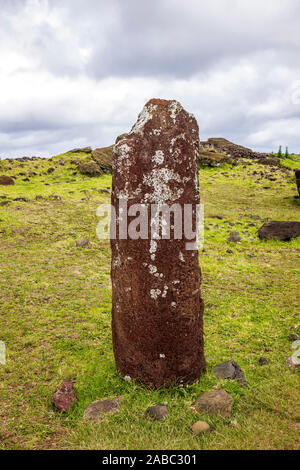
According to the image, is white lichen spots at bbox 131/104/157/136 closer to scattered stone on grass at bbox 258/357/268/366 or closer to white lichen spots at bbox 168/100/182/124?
white lichen spots at bbox 168/100/182/124

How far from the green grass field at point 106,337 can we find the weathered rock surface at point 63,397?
4.5 inches

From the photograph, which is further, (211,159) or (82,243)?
(211,159)

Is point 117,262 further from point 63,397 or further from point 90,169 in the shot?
point 90,169

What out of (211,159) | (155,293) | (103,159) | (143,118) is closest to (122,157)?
(143,118)

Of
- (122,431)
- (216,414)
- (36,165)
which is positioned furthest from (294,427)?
(36,165)

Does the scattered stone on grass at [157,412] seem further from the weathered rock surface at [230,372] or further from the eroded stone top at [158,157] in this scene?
the eroded stone top at [158,157]

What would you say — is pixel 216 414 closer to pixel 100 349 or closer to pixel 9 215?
pixel 100 349

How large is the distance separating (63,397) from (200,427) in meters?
2.41

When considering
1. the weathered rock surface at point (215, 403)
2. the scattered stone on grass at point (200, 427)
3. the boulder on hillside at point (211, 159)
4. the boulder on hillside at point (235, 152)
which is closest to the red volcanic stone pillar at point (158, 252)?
the weathered rock surface at point (215, 403)

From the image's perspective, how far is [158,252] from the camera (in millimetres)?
5914

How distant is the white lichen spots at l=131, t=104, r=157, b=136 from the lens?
6.01m

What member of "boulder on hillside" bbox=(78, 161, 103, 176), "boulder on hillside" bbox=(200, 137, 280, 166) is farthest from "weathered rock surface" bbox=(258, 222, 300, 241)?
"boulder on hillside" bbox=(200, 137, 280, 166)

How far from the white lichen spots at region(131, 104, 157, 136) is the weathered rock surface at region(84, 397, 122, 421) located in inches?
180

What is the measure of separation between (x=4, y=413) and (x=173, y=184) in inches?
191
